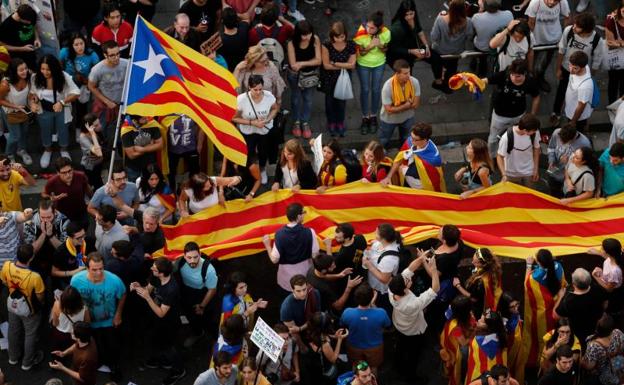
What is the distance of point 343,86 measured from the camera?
15.6 metres

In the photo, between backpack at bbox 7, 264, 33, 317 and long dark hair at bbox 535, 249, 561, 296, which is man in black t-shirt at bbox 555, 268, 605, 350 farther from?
backpack at bbox 7, 264, 33, 317

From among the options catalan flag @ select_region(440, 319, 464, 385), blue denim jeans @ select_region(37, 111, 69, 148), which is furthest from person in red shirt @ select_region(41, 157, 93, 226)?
catalan flag @ select_region(440, 319, 464, 385)

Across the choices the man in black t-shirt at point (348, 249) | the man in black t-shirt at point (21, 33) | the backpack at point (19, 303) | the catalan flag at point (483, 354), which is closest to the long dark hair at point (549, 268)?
the catalan flag at point (483, 354)

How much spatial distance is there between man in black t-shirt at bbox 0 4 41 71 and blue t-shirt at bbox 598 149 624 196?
7.56 m

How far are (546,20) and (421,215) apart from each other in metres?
4.13

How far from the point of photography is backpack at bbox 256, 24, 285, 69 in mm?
15656

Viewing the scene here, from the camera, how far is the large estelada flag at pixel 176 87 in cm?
1282

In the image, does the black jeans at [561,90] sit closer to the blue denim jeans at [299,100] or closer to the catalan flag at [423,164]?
the catalan flag at [423,164]

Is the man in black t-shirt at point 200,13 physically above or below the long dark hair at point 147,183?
above

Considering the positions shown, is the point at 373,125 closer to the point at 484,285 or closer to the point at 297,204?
the point at 297,204

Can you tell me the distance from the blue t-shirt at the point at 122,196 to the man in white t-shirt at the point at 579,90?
547cm

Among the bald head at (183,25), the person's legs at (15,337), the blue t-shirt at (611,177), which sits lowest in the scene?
the person's legs at (15,337)

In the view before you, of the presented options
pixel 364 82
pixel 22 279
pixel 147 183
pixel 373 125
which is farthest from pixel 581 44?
pixel 22 279

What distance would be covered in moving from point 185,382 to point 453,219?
3531mm
